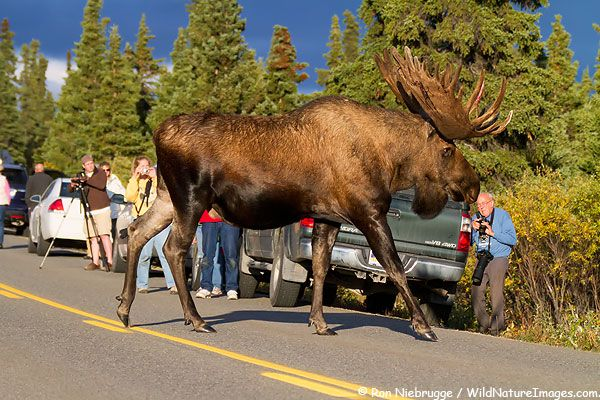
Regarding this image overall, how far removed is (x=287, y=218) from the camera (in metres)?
9.62

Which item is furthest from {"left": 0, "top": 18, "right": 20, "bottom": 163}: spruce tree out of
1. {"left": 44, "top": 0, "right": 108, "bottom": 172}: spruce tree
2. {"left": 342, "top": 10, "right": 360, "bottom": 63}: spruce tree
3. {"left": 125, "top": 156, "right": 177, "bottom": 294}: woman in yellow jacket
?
{"left": 125, "top": 156, "right": 177, "bottom": 294}: woman in yellow jacket

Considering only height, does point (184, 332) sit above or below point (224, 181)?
below

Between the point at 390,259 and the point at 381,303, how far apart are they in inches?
222

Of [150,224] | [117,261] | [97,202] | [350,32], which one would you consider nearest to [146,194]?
[117,261]

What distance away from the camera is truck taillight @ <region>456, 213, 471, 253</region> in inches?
481

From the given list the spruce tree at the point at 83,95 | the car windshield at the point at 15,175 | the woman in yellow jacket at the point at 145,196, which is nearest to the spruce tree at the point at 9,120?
the spruce tree at the point at 83,95

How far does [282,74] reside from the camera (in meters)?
57.8

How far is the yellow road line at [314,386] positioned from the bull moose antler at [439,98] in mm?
3470

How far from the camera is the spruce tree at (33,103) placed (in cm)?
11996

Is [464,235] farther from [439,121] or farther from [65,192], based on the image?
[65,192]

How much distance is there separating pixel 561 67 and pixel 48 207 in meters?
53.2

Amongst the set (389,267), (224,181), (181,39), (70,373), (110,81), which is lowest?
(70,373)

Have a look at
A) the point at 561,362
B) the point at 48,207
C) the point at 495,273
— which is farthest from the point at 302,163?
the point at 48,207

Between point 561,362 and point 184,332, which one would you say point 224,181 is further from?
point 561,362
